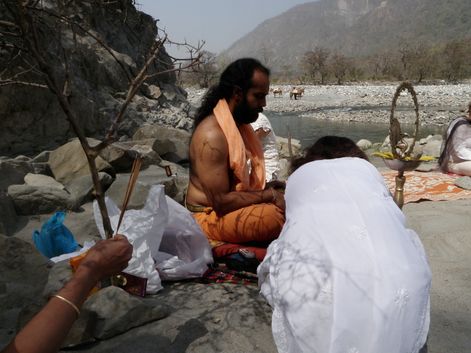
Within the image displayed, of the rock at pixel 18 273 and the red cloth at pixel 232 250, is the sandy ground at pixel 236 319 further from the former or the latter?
the rock at pixel 18 273

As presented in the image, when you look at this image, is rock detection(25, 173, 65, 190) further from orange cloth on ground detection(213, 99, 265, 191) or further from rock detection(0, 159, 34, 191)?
orange cloth on ground detection(213, 99, 265, 191)

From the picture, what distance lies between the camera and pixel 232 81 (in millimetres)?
2910

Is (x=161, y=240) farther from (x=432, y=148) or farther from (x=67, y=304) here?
(x=432, y=148)

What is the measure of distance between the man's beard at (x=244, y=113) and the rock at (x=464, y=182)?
Result: 8.88 feet

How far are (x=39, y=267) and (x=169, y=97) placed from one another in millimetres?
8864

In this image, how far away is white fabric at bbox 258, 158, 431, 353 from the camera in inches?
61.4

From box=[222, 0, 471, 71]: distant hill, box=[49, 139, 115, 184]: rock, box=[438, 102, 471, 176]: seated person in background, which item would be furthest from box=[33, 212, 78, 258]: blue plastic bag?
box=[222, 0, 471, 71]: distant hill

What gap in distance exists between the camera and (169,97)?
1086 centimetres

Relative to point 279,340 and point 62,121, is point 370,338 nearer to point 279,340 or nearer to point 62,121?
point 279,340

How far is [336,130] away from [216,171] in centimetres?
1455

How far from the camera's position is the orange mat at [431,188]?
14.1 feet

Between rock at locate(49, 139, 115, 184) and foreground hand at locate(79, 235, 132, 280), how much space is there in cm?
346

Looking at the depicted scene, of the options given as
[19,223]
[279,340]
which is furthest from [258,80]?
[19,223]

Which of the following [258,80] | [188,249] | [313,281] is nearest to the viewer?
[313,281]
